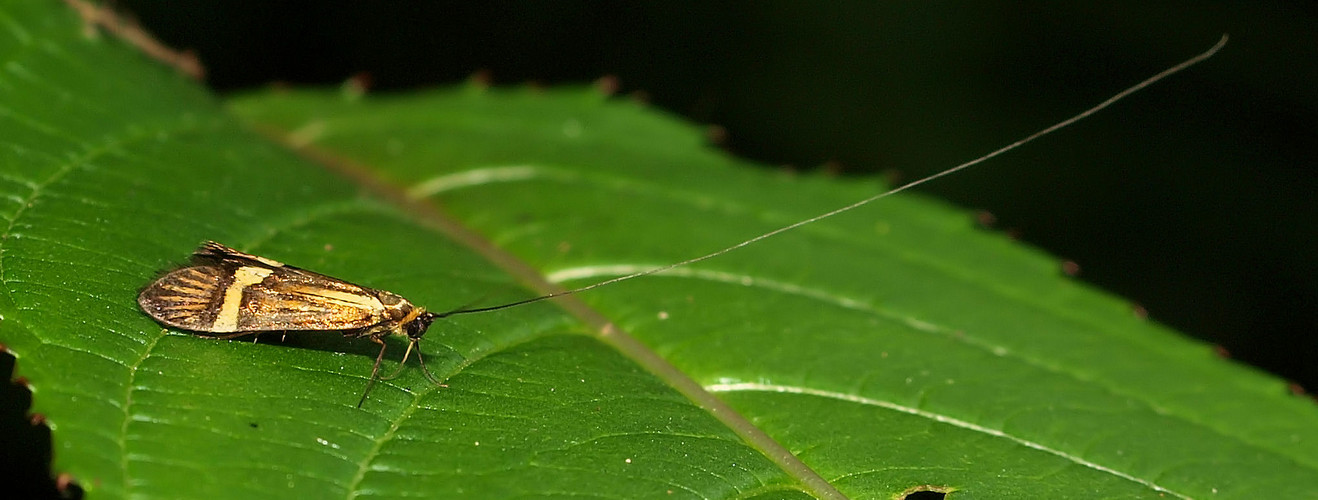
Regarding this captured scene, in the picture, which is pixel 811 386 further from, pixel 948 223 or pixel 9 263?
pixel 9 263

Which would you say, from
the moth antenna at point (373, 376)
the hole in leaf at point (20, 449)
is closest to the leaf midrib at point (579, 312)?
the moth antenna at point (373, 376)

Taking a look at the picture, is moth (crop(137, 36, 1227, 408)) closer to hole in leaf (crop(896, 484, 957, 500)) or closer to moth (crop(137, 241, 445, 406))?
moth (crop(137, 241, 445, 406))

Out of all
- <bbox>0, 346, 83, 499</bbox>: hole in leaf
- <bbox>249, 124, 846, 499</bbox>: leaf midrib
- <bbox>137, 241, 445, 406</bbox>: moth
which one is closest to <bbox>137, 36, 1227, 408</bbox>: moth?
<bbox>137, 241, 445, 406</bbox>: moth

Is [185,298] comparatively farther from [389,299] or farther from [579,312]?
[579,312]

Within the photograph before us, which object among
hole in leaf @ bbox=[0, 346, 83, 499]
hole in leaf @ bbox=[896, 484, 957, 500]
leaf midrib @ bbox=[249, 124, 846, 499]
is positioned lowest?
hole in leaf @ bbox=[0, 346, 83, 499]

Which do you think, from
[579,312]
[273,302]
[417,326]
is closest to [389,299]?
[417,326]

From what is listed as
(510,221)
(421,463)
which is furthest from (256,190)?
(421,463)

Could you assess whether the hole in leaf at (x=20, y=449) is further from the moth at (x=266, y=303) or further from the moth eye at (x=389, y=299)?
the moth eye at (x=389, y=299)
